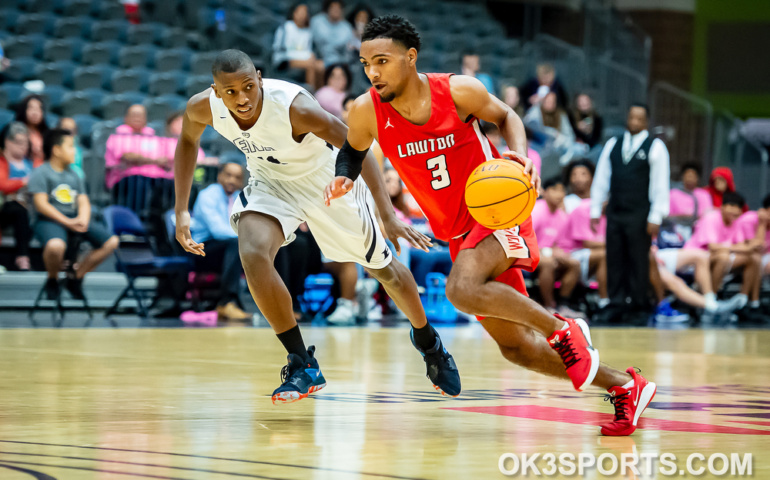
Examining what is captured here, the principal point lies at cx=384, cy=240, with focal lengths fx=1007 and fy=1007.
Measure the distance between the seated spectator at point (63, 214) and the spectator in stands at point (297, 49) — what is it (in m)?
4.00

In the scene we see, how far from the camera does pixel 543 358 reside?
402 centimetres

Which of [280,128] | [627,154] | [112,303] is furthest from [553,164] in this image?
[280,128]

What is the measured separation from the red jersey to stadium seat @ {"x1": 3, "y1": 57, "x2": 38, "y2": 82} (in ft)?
31.7

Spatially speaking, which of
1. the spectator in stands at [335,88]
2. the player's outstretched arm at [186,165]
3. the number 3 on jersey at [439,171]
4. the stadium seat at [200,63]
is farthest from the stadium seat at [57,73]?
the number 3 on jersey at [439,171]

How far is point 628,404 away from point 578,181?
321 inches

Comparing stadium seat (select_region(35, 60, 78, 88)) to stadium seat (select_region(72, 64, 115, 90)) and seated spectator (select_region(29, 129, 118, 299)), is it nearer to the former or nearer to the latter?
stadium seat (select_region(72, 64, 115, 90))

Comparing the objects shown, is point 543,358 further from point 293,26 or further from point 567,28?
point 567,28

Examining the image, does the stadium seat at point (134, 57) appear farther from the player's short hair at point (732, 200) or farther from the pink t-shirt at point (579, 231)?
the player's short hair at point (732, 200)

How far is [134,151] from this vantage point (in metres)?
10.6

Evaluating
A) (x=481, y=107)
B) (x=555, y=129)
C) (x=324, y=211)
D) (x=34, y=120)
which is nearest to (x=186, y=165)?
(x=324, y=211)

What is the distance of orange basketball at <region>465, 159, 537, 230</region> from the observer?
362cm

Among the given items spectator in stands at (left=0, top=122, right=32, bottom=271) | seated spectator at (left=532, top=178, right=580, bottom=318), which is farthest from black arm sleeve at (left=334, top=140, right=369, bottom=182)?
seated spectator at (left=532, top=178, right=580, bottom=318)

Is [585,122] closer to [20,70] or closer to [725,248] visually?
[725,248]

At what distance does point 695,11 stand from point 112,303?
13.2 metres
